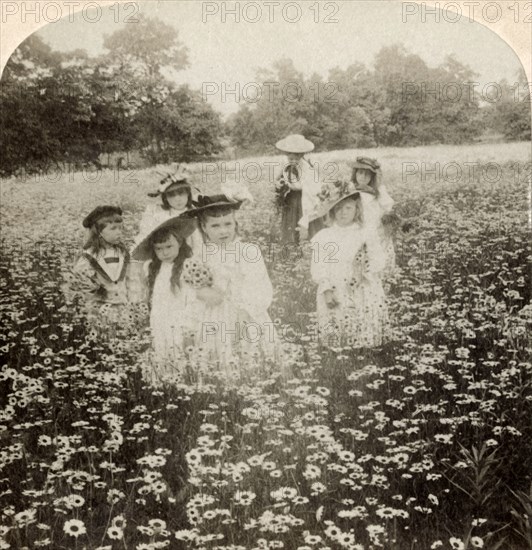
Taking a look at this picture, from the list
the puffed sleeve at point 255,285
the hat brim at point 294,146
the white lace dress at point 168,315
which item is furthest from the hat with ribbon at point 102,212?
the hat brim at point 294,146

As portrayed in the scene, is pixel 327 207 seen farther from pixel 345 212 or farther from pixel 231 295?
pixel 231 295

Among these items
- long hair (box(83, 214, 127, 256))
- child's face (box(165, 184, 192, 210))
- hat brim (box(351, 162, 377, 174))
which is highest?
hat brim (box(351, 162, 377, 174))

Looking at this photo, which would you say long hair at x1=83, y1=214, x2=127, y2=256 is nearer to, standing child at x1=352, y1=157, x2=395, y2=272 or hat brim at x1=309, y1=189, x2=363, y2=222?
hat brim at x1=309, y1=189, x2=363, y2=222

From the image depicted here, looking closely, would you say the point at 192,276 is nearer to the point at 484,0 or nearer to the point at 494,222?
the point at 494,222

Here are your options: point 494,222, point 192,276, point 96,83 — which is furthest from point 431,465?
point 96,83

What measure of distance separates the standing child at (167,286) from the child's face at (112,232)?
6 cm

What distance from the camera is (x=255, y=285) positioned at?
2070 mm

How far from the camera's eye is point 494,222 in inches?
83.1

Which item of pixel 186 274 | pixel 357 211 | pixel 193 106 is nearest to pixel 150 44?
pixel 193 106

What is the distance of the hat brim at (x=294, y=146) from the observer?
6.73ft

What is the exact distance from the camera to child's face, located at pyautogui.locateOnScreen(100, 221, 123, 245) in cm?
206

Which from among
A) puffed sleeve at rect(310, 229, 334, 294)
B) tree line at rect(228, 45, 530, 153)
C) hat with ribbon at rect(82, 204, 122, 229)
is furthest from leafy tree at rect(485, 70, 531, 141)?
hat with ribbon at rect(82, 204, 122, 229)

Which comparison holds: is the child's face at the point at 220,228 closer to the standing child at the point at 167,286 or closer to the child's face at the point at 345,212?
the standing child at the point at 167,286

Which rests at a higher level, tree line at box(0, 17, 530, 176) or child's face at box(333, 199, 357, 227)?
tree line at box(0, 17, 530, 176)
